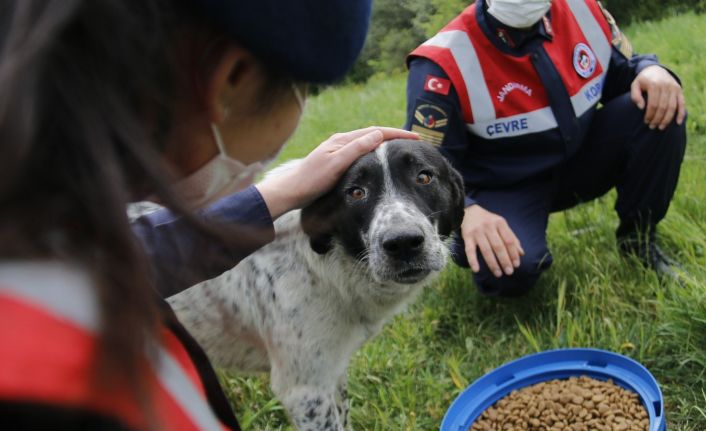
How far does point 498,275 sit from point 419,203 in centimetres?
73

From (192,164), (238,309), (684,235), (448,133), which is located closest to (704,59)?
(684,235)

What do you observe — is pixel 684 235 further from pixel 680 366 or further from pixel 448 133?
pixel 448 133

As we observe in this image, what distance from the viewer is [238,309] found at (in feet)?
8.13

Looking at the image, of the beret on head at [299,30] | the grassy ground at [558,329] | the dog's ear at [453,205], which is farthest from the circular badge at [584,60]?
the beret on head at [299,30]

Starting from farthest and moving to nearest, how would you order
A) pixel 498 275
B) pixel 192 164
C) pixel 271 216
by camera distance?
pixel 498 275 < pixel 271 216 < pixel 192 164

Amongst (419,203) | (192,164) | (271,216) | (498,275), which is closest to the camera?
(192,164)

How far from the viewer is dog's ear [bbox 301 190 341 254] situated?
227 cm

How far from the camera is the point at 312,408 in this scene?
2.37 metres

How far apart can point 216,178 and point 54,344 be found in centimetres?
51

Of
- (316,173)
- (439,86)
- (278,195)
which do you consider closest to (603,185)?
(439,86)

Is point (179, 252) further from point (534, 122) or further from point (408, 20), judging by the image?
point (408, 20)

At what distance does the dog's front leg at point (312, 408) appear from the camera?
2.36 meters

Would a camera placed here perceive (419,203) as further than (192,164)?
Yes

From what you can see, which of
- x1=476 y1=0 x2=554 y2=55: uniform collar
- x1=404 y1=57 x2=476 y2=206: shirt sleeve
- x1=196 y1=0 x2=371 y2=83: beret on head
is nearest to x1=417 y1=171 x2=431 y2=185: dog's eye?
x1=404 y1=57 x2=476 y2=206: shirt sleeve
